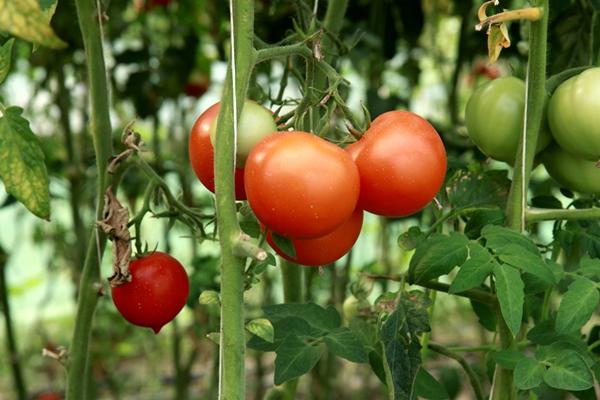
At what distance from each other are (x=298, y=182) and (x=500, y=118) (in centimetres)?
32

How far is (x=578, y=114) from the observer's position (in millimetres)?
892

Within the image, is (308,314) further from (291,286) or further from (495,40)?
(495,40)

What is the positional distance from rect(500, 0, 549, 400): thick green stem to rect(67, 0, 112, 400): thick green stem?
0.46 meters

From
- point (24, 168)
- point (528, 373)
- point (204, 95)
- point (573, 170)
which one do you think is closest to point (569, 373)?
point (528, 373)

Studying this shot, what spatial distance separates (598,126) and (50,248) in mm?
2679

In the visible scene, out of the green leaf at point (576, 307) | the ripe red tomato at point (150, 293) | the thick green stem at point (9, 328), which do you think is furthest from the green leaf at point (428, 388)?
the thick green stem at point (9, 328)

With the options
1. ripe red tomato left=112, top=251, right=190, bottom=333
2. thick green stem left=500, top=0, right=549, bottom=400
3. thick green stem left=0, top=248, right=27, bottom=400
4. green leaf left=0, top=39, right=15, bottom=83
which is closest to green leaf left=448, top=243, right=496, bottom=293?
thick green stem left=500, top=0, right=549, bottom=400

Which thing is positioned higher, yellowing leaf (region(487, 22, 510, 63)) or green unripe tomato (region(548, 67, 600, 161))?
yellowing leaf (region(487, 22, 510, 63))

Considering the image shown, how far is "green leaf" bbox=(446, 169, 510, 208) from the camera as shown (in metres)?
1.00

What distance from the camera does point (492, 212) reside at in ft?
3.07

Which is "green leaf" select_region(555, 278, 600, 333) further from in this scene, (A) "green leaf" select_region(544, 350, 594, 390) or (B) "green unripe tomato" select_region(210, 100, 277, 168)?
(B) "green unripe tomato" select_region(210, 100, 277, 168)

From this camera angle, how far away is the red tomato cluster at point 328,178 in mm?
719

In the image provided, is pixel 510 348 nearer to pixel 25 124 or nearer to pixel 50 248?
pixel 25 124

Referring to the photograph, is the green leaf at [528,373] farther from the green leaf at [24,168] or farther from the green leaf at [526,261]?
the green leaf at [24,168]
